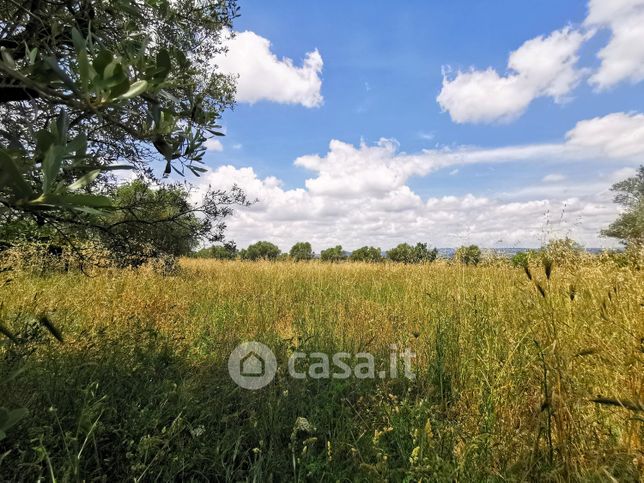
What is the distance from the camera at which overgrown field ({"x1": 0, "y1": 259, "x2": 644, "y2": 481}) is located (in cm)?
177

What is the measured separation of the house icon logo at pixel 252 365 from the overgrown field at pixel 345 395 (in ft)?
0.34

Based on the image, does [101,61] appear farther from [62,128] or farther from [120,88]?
[62,128]

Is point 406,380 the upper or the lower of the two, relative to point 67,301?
lower

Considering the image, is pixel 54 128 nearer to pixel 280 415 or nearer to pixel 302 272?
pixel 280 415

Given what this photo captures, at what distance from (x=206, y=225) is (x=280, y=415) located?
1695mm

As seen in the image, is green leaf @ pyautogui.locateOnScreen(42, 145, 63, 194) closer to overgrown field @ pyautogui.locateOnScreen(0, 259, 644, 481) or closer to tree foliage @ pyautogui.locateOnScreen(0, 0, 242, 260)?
tree foliage @ pyautogui.locateOnScreen(0, 0, 242, 260)

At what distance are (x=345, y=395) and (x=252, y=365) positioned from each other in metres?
0.87

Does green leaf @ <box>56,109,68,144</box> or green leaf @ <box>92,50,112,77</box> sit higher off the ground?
green leaf @ <box>92,50,112,77</box>

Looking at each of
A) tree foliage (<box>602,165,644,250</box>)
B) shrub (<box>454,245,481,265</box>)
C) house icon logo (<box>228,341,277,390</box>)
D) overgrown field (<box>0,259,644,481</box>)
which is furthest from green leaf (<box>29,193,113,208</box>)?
tree foliage (<box>602,165,644,250</box>)

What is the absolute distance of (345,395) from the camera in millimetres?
2756

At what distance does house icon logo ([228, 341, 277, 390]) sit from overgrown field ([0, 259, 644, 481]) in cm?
10

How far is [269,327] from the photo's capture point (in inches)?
165

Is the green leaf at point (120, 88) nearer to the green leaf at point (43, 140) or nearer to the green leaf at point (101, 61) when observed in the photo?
the green leaf at point (101, 61)

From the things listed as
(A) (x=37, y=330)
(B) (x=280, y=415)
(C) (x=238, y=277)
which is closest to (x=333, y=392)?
(B) (x=280, y=415)
